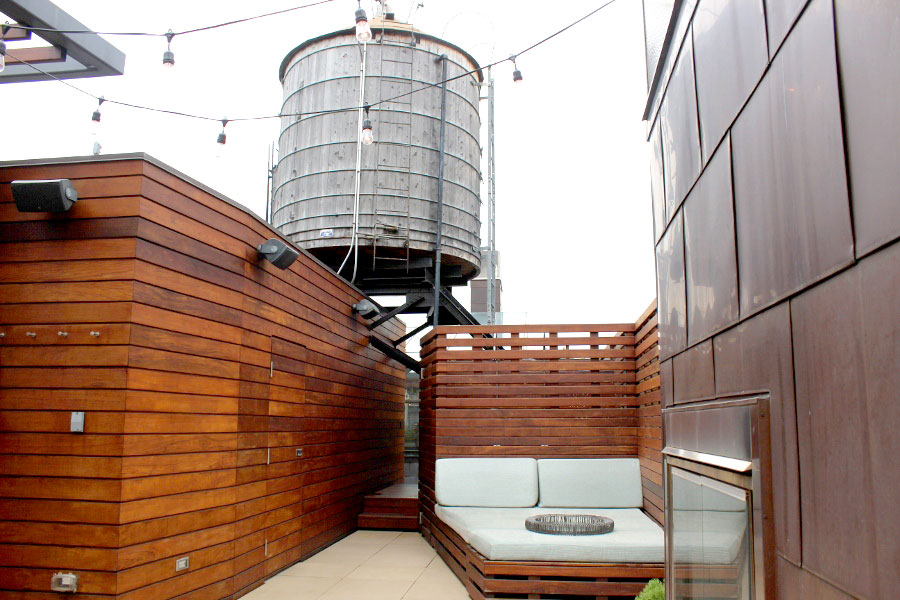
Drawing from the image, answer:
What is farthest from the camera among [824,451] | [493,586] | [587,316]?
[587,316]

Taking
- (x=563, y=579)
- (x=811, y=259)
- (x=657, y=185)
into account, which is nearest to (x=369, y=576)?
(x=563, y=579)

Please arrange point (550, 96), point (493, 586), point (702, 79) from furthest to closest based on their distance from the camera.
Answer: point (550, 96) → point (493, 586) → point (702, 79)

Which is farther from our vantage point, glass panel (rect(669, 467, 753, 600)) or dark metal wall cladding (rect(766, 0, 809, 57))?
glass panel (rect(669, 467, 753, 600))

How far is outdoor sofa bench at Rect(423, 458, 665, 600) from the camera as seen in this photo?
4863 mm

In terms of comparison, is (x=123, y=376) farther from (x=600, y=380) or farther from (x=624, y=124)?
(x=624, y=124)

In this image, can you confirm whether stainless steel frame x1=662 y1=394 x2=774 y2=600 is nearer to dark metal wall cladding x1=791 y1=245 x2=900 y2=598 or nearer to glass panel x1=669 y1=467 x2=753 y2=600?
glass panel x1=669 y1=467 x2=753 y2=600

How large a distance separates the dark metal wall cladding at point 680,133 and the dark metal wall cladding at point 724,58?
0.37 feet

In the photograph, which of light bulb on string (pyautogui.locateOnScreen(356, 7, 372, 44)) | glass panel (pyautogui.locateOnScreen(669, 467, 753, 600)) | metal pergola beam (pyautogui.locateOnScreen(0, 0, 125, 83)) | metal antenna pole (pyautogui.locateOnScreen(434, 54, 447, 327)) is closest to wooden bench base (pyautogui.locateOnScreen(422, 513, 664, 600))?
glass panel (pyautogui.locateOnScreen(669, 467, 753, 600))

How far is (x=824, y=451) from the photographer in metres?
1.25

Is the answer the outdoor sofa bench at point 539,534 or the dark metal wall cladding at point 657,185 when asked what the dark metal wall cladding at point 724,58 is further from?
the outdoor sofa bench at point 539,534

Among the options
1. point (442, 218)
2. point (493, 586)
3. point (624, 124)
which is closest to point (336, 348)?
point (442, 218)

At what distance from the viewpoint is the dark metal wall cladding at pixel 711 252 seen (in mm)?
1881

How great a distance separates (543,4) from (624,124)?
7.35ft

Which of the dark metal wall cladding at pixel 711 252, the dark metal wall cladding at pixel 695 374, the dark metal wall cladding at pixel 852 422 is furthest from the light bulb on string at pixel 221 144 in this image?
the dark metal wall cladding at pixel 852 422
